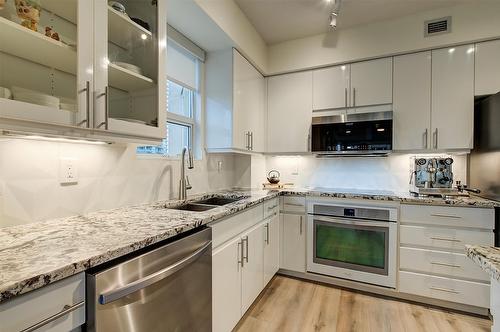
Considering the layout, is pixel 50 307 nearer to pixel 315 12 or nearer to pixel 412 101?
pixel 315 12

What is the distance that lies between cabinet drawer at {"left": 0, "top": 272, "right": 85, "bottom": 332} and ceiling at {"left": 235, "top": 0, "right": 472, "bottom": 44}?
7.55 ft

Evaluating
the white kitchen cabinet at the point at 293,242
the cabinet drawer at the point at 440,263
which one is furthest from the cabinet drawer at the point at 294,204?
the cabinet drawer at the point at 440,263

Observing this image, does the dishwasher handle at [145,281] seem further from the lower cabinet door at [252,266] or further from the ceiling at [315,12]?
the ceiling at [315,12]

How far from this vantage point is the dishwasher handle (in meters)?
0.76

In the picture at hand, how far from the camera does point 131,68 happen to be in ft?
4.32

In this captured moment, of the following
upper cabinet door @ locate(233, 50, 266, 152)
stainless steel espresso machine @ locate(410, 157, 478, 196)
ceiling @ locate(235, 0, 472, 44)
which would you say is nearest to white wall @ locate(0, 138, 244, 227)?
upper cabinet door @ locate(233, 50, 266, 152)

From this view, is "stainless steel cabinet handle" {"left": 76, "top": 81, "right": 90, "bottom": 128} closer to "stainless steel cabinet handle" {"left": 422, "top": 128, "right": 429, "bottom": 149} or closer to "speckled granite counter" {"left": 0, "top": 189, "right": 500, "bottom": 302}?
"speckled granite counter" {"left": 0, "top": 189, "right": 500, "bottom": 302}

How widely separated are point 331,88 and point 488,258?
2252 mm

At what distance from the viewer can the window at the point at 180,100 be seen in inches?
78.9

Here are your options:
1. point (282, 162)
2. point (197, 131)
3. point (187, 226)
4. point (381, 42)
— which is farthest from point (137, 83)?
point (381, 42)

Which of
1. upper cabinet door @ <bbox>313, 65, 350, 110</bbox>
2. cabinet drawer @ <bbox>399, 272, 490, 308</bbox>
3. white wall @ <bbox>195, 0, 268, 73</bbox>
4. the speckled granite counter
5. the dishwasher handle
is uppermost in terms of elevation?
white wall @ <bbox>195, 0, 268, 73</bbox>

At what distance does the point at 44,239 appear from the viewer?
896 millimetres

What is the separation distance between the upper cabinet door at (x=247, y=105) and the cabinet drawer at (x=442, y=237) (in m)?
1.63

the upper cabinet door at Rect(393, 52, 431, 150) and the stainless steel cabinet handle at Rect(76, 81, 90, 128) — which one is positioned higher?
the upper cabinet door at Rect(393, 52, 431, 150)
